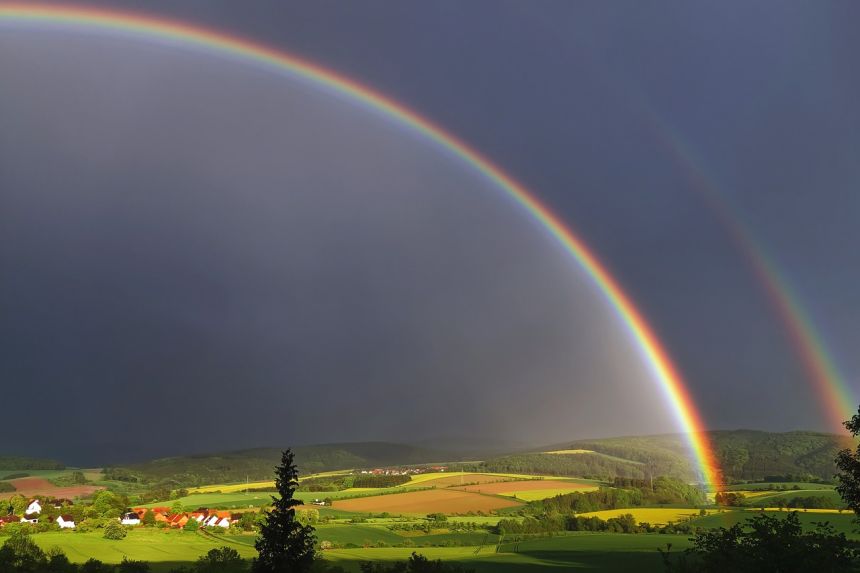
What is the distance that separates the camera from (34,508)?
91312 mm

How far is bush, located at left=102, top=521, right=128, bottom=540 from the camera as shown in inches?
2542

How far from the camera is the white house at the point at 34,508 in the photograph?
289 feet

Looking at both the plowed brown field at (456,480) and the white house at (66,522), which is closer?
the white house at (66,522)

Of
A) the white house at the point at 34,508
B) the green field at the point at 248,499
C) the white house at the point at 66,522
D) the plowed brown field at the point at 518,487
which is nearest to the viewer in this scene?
the white house at the point at 66,522

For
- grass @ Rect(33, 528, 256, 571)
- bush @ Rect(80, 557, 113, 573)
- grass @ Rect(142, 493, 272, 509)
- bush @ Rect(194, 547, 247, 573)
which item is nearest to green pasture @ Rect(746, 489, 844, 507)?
bush @ Rect(194, 547, 247, 573)

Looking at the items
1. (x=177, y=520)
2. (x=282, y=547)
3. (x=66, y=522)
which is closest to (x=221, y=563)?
(x=282, y=547)

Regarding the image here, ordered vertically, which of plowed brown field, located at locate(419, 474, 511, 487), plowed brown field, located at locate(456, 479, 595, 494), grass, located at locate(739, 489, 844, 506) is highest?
plowed brown field, located at locate(419, 474, 511, 487)

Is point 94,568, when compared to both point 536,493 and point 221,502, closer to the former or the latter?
point 221,502

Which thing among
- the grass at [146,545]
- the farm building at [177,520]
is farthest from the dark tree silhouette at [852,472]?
the farm building at [177,520]

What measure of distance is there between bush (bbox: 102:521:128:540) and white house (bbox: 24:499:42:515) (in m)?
28.1

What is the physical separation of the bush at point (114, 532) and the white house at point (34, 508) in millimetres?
28087

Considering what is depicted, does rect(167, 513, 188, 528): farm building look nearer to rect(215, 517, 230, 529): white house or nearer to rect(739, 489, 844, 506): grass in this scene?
rect(215, 517, 230, 529): white house

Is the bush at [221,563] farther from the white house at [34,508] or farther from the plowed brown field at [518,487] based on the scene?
the plowed brown field at [518,487]

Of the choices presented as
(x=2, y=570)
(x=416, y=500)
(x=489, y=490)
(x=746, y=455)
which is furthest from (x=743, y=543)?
(x=746, y=455)
